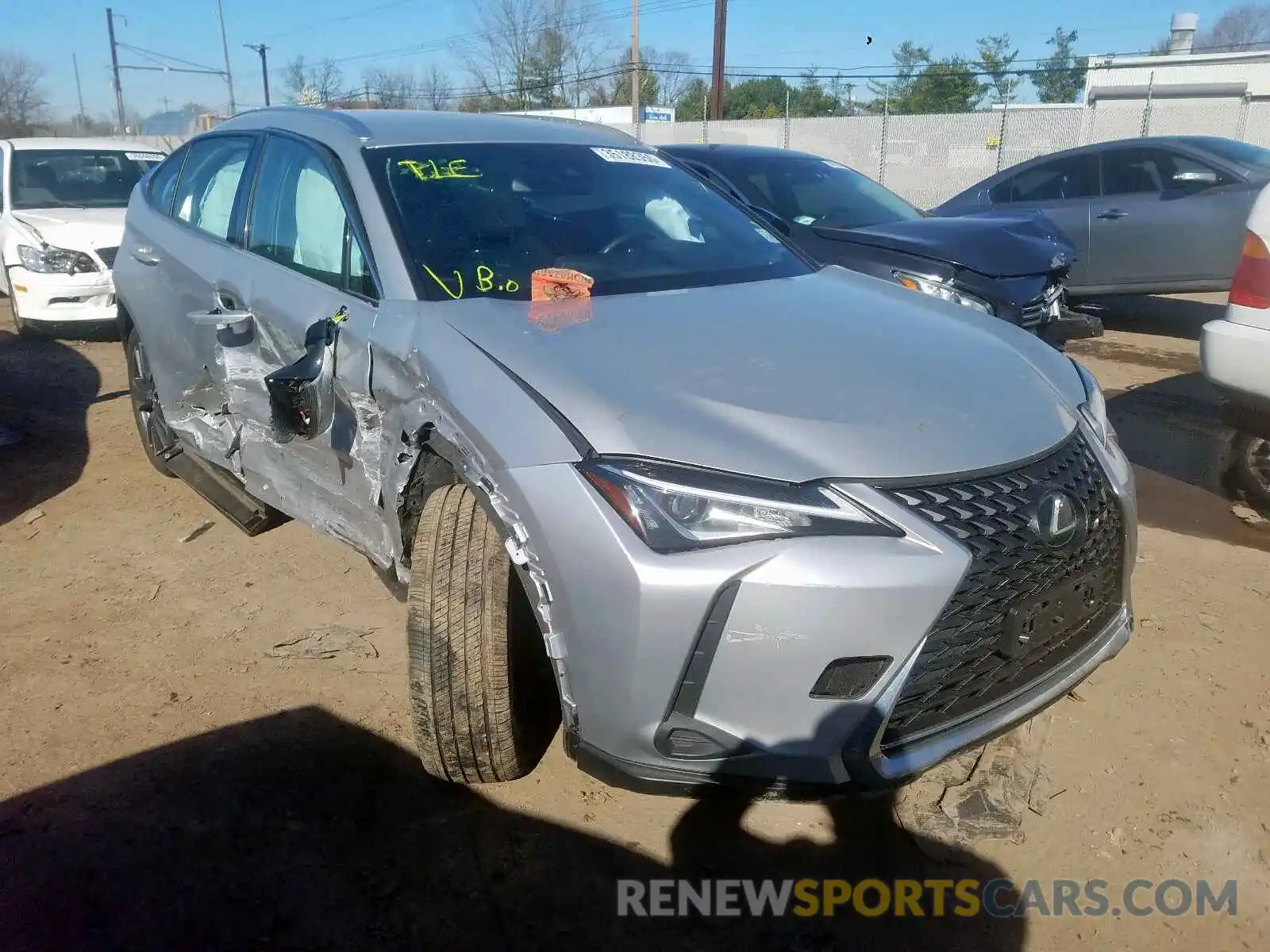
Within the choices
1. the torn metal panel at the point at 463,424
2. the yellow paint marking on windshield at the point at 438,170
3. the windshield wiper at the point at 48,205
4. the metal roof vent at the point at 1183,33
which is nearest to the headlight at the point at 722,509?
the torn metal panel at the point at 463,424

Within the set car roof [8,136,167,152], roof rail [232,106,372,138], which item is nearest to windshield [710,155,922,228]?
roof rail [232,106,372,138]

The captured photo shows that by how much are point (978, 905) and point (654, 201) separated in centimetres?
240

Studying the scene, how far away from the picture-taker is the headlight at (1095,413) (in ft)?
8.61

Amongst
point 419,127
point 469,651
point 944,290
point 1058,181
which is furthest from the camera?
point 1058,181

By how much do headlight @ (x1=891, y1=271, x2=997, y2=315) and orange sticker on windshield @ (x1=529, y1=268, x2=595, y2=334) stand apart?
10.5ft

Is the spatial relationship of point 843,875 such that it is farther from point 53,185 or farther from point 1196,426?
point 53,185

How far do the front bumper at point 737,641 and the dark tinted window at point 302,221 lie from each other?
126cm

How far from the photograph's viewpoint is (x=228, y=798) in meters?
2.65

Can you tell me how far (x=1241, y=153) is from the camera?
27.5ft

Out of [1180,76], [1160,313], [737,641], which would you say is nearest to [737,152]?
[1160,313]

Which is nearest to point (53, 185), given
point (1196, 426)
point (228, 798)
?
point (228, 798)

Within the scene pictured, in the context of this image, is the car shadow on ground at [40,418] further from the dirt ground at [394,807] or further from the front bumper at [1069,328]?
the front bumper at [1069,328]

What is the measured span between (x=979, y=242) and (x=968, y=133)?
43.9 ft

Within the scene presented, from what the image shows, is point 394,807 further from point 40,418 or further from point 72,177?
point 72,177
